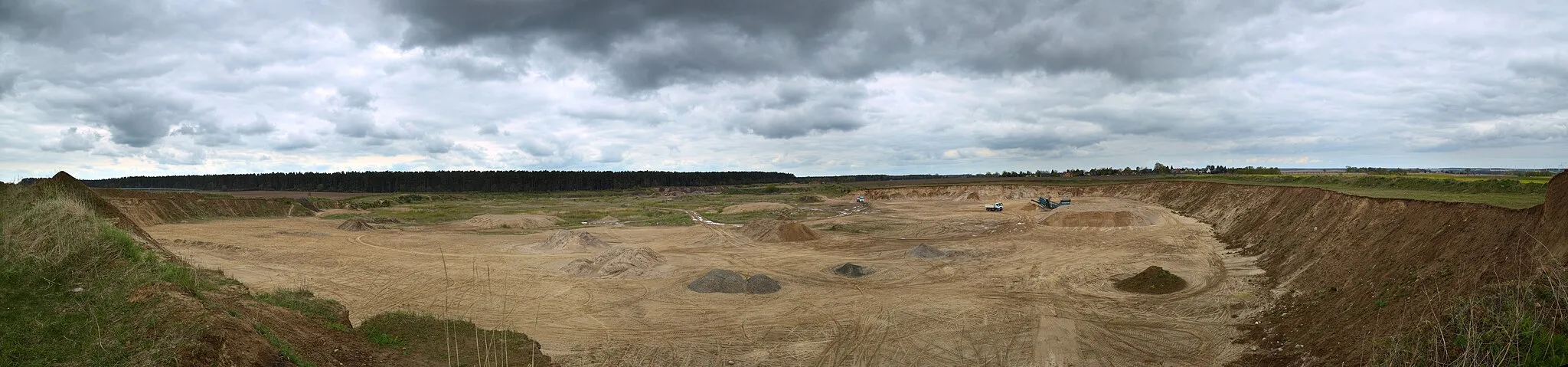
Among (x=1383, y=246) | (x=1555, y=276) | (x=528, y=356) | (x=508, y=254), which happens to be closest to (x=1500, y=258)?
(x=1555, y=276)

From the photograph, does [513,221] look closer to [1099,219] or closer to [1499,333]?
[1099,219]

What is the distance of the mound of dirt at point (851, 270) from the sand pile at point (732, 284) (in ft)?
12.5

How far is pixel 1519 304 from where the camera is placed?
949 cm

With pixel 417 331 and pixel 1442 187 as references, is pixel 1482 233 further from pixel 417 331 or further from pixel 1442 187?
pixel 417 331

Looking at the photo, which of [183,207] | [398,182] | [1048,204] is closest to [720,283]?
[1048,204]

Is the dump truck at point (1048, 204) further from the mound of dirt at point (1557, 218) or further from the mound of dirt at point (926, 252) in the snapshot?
the mound of dirt at point (1557, 218)

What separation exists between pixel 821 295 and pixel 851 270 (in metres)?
4.91

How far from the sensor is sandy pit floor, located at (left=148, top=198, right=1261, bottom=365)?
16312 mm

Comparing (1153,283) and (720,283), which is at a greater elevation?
(1153,283)

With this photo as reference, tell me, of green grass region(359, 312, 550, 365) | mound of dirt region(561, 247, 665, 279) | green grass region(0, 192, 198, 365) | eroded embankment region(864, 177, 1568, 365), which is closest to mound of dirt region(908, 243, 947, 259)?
mound of dirt region(561, 247, 665, 279)

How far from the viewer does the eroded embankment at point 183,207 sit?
50.5m

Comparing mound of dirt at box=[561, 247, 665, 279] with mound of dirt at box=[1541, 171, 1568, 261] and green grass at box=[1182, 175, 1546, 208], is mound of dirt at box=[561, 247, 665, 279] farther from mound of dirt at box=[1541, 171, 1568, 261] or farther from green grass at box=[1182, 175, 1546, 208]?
green grass at box=[1182, 175, 1546, 208]

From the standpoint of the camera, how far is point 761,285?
24.3m

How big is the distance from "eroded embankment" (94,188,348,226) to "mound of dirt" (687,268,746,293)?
44743 millimetres
